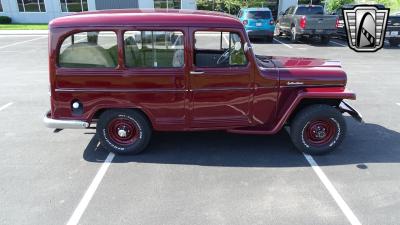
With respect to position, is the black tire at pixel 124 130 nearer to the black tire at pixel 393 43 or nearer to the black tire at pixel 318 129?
the black tire at pixel 318 129

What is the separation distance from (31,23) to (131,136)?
2845 centimetres

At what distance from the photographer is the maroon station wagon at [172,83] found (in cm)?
477

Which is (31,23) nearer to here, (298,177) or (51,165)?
(51,165)

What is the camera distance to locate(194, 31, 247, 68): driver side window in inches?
192

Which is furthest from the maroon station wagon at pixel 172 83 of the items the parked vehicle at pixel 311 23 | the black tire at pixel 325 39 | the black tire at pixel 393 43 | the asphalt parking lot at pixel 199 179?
the black tire at pixel 393 43

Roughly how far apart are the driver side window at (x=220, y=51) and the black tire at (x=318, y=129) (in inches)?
48.5

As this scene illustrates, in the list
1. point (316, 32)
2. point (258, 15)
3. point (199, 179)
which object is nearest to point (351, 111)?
point (199, 179)

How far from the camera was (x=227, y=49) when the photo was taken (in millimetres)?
5184

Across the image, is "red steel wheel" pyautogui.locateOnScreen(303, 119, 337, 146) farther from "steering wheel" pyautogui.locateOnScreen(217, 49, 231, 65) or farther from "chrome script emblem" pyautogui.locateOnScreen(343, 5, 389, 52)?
"chrome script emblem" pyautogui.locateOnScreen(343, 5, 389, 52)

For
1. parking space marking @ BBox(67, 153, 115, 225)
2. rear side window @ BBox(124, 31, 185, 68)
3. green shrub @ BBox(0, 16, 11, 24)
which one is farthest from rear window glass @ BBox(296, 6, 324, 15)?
green shrub @ BBox(0, 16, 11, 24)

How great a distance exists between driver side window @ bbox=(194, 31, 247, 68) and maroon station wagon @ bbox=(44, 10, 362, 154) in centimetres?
2

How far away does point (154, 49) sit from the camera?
15.9ft

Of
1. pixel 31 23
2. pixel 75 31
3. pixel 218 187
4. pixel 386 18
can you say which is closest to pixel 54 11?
pixel 31 23

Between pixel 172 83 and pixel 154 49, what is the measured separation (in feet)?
1.79
